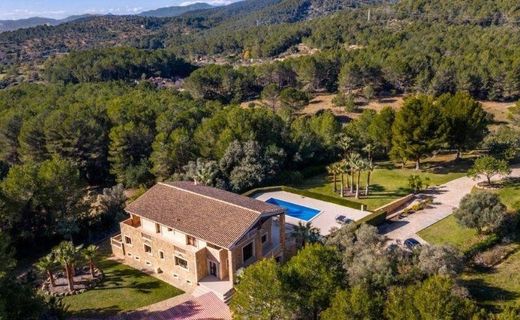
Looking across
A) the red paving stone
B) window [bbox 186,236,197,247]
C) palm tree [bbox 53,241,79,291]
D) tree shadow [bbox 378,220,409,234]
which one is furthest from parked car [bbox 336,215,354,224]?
palm tree [bbox 53,241,79,291]

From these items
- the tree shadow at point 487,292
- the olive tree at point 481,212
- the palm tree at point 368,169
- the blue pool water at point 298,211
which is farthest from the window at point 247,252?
the palm tree at point 368,169

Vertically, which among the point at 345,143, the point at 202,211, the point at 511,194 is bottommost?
the point at 511,194

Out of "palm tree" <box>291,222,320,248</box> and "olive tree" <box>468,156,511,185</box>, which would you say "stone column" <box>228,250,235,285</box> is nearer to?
"palm tree" <box>291,222,320,248</box>

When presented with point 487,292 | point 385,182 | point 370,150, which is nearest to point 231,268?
point 487,292

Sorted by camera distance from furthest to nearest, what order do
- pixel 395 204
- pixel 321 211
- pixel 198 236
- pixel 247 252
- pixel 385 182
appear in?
pixel 385 182 → pixel 321 211 → pixel 395 204 → pixel 247 252 → pixel 198 236

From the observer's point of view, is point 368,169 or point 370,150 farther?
point 370,150

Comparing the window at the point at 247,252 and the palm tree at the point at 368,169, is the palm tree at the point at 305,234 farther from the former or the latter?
the palm tree at the point at 368,169

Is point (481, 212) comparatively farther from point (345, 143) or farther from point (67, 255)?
point (67, 255)

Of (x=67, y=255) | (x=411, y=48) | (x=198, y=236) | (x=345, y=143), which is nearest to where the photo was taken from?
(x=67, y=255)
